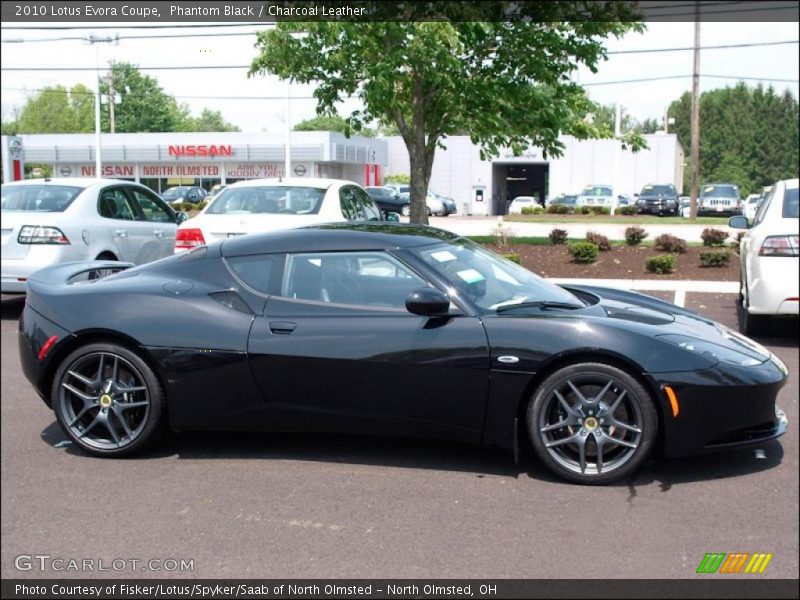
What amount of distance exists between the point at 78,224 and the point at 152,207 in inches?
86.2

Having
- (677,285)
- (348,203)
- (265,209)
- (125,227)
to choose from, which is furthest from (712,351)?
(677,285)

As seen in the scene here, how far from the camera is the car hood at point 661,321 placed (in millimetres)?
4250

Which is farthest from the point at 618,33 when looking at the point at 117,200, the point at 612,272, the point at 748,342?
the point at 748,342

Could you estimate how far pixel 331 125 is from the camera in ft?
54.9

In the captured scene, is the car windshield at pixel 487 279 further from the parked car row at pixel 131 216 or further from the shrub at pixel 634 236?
the shrub at pixel 634 236

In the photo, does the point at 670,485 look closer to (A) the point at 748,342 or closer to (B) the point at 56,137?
(A) the point at 748,342

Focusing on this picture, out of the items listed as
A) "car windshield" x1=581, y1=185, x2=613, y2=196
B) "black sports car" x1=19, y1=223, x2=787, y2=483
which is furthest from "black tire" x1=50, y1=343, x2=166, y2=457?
"car windshield" x1=581, y1=185, x2=613, y2=196

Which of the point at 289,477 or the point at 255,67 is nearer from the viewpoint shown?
the point at 289,477

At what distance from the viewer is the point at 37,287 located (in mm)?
4715

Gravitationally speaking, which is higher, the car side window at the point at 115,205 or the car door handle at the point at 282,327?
the car side window at the point at 115,205

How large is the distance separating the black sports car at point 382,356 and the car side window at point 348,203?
4840 mm

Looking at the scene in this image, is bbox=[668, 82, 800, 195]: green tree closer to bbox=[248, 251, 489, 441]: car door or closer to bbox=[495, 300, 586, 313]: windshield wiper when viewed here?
bbox=[495, 300, 586, 313]: windshield wiper

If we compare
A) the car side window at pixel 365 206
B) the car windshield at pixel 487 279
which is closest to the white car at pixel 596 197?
the car side window at pixel 365 206

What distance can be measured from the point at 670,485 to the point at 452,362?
1.28 m
